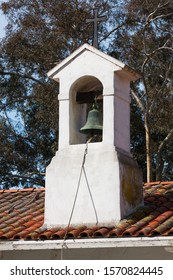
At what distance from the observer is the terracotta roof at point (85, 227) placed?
34.0 ft

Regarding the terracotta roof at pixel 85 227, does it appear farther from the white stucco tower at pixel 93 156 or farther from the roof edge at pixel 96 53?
the roof edge at pixel 96 53

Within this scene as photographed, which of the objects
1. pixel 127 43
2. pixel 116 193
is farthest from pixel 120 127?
pixel 127 43

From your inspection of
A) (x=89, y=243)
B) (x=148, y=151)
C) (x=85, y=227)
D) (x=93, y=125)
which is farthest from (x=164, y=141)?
(x=89, y=243)

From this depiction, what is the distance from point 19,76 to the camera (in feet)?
83.3

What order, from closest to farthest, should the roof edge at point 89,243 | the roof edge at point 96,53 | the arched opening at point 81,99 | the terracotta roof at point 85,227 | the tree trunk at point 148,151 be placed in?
the roof edge at point 89,243 < the terracotta roof at point 85,227 < the roof edge at point 96,53 < the arched opening at point 81,99 < the tree trunk at point 148,151

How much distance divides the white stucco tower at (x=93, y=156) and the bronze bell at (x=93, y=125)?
263mm

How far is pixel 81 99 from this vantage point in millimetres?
11977

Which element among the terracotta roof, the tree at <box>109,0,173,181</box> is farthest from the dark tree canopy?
the terracotta roof

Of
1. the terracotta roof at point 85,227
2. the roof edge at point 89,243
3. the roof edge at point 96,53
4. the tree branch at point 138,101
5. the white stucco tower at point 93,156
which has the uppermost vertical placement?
the tree branch at point 138,101

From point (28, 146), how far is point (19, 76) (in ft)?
7.93


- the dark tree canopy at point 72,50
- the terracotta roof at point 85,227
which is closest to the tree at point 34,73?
the dark tree canopy at point 72,50

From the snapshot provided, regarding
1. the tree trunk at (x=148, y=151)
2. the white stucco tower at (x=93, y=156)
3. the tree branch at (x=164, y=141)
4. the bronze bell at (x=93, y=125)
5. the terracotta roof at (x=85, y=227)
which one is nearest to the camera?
the terracotta roof at (x=85, y=227)

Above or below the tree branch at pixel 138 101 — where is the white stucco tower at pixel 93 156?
below
